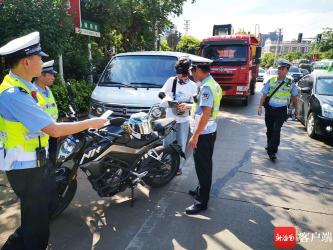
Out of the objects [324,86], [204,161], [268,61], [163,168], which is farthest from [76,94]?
[268,61]

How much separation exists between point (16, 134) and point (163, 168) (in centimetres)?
258

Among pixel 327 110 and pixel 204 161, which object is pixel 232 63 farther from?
pixel 204 161

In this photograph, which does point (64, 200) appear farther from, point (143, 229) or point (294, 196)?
point (294, 196)

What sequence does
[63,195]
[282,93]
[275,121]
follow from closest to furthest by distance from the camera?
[63,195] < [282,93] < [275,121]

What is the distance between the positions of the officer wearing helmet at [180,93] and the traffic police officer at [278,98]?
68.9 inches

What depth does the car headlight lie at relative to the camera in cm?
666

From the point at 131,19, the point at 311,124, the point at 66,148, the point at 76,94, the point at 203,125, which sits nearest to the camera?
the point at 66,148

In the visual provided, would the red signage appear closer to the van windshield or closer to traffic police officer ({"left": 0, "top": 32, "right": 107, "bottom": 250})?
the van windshield

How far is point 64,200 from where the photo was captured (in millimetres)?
3635

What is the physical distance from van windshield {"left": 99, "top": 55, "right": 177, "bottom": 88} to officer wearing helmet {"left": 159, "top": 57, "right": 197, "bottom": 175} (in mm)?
1197

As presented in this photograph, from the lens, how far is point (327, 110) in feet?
22.1

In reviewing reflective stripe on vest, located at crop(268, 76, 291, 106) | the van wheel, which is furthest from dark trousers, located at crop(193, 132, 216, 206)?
the van wheel

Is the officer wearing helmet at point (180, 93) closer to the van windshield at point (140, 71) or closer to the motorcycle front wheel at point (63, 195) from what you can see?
the van windshield at point (140, 71)

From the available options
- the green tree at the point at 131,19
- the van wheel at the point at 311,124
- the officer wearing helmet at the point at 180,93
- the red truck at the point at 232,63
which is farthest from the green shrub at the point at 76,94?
the van wheel at the point at 311,124
